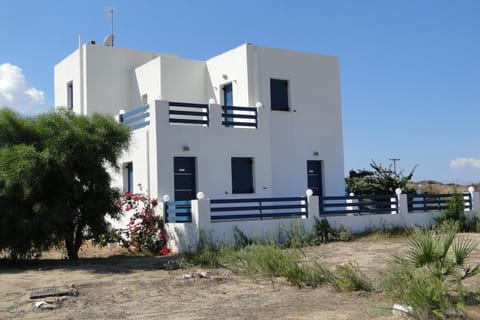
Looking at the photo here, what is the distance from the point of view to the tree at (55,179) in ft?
46.1

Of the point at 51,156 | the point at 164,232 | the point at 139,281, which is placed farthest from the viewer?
the point at 164,232

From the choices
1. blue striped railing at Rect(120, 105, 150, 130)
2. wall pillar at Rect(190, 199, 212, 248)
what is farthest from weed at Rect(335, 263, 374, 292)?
blue striped railing at Rect(120, 105, 150, 130)

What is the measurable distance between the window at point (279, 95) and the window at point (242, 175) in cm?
280

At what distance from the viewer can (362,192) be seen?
25.7m

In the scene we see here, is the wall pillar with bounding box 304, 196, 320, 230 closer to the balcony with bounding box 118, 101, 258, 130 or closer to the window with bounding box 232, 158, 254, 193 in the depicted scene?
the window with bounding box 232, 158, 254, 193

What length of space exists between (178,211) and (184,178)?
7.54 ft

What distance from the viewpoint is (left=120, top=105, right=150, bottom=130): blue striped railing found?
18.8m

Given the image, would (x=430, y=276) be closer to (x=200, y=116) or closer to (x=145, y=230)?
(x=145, y=230)

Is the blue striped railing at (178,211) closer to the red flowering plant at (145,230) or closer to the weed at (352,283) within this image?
the red flowering plant at (145,230)

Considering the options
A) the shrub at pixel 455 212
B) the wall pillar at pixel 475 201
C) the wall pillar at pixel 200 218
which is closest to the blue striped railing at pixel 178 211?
the wall pillar at pixel 200 218

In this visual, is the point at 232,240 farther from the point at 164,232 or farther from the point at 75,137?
the point at 75,137

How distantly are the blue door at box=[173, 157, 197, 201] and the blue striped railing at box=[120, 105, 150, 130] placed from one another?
1.74 metres

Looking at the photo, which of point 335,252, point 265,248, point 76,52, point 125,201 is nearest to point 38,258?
point 125,201

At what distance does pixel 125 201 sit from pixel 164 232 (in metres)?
1.73
